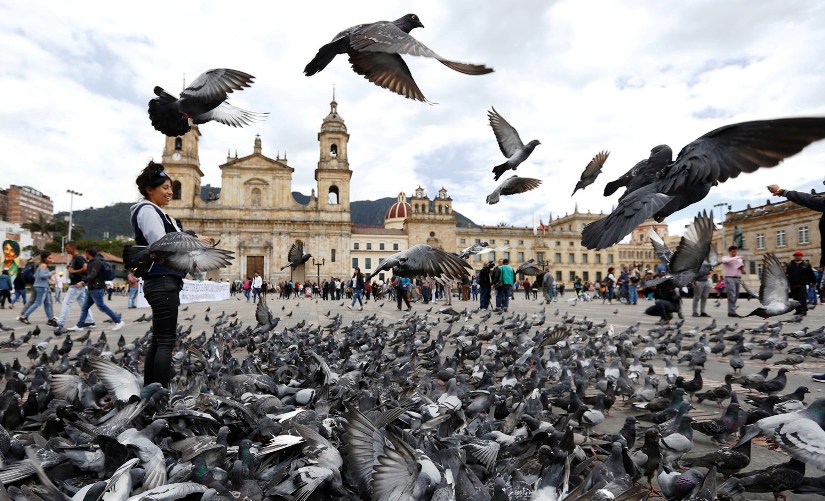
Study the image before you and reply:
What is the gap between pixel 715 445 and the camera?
8.47 feet

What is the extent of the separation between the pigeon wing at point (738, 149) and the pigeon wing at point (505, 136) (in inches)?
113

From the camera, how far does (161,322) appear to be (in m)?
3.14

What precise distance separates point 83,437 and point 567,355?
417cm

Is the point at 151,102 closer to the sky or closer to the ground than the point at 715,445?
closer to the sky

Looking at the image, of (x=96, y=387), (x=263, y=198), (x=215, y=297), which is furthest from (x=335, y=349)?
(x=263, y=198)

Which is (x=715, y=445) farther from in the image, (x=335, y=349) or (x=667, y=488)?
(x=335, y=349)

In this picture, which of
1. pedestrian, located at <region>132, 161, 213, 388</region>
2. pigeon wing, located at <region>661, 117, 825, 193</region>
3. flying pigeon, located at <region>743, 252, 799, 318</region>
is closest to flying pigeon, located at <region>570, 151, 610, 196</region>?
pigeon wing, located at <region>661, 117, 825, 193</region>

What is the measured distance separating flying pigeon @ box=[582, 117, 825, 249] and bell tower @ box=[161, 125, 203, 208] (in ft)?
189

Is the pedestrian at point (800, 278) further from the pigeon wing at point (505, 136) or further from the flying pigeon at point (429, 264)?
the flying pigeon at point (429, 264)

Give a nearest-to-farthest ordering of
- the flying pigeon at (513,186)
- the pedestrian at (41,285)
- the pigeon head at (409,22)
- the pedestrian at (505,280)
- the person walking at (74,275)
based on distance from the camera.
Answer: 1. the pigeon head at (409,22)
2. the flying pigeon at (513,186)
3. the person walking at (74,275)
4. the pedestrian at (41,285)
5. the pedestrian at (505,280)

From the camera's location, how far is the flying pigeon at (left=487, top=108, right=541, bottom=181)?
16.3 feet

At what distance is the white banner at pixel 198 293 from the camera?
1734 cm

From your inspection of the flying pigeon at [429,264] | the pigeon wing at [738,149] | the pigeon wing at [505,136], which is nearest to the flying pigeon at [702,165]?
the pigeon wing at [738,149]

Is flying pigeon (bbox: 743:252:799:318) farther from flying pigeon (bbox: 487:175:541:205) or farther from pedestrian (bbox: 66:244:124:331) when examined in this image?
pedestrian (bbox: 66:244:124:331)
